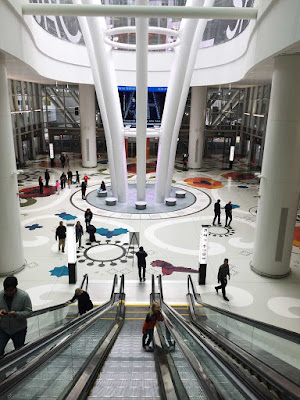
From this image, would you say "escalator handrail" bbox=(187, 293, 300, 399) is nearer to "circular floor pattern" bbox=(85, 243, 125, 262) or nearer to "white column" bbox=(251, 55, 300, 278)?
"white column" bbox=(251, 55, 300, 278)

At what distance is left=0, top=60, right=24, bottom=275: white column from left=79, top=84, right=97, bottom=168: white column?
20998 mm

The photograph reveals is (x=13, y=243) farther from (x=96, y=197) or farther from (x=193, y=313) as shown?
(x=96, y=197)

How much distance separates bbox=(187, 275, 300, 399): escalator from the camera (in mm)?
3074

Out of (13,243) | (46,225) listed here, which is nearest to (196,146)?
(46,225)

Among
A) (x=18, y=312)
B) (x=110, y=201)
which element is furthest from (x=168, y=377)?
(x=110, y=201)

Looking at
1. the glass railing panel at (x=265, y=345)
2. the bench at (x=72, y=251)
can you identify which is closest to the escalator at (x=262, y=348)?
the glass railing panel at (x=265, y=345)

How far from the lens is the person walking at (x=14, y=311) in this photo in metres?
5.07

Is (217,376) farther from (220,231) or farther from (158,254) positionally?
(220,231)

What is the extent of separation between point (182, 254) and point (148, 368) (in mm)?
8422

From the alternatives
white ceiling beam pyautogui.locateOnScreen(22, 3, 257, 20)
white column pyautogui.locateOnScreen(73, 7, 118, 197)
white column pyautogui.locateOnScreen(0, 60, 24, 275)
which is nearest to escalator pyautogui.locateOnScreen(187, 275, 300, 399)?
white column pyautogui.locateOnScreen(0, 60, 24, 275)

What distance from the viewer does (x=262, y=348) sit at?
470 centimetres

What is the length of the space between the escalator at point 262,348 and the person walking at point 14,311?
3.06m

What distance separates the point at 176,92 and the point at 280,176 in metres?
9.12

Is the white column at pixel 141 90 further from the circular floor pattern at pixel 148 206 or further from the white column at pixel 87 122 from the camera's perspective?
the white column at pixel 87 122
